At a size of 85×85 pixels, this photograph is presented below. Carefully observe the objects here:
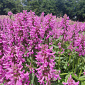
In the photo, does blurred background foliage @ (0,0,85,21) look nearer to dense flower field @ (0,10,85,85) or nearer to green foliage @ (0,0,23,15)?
green foliage @ (0,0,23,15)

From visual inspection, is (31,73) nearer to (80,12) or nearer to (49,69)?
(49,69)

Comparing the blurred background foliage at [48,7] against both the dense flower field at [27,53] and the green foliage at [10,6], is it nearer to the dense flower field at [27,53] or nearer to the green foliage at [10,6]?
the green foliage at [10,6]

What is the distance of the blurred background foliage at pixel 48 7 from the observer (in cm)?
7004

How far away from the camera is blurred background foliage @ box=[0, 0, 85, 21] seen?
7004 centimetres

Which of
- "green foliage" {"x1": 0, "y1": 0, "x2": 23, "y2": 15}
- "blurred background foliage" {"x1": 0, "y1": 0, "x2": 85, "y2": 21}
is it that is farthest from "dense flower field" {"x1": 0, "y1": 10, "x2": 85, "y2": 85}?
"green foliage" {"x1": 0, "y1": 0, "x2": 23, "y2": 15}

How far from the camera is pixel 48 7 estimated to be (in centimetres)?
7225

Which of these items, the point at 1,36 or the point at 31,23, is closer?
the point at 1,36

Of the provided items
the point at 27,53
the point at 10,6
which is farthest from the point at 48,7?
the point at 27,53

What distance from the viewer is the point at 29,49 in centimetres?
309

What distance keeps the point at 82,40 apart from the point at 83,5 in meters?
82.1

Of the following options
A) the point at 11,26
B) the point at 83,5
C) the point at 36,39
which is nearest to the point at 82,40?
the point at 36,39

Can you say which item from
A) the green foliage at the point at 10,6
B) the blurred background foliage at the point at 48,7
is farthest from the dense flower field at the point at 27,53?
the green foliage at the point at 10,6

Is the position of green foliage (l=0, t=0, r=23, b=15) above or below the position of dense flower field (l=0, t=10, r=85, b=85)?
above

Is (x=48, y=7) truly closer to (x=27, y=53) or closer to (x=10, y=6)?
(x=10, y=6)
